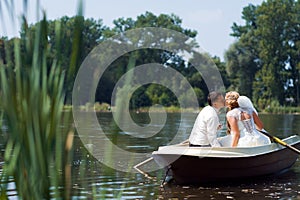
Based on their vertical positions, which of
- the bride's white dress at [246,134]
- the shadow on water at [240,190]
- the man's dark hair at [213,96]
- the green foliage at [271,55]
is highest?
the green foliage at [271,55]

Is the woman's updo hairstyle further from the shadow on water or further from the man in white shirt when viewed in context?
the shadow on water

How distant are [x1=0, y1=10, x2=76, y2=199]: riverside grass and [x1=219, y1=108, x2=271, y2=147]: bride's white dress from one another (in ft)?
23.5

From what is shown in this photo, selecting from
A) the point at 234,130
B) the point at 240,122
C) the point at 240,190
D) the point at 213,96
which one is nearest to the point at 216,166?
the point at 240,190

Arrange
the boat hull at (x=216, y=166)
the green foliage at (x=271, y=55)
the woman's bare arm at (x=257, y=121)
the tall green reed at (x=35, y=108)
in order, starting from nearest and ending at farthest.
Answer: the tall green reed at (x=35, y=108)
the boat hull at (x=216, y=166)
the woman's bare arm at (x=257, y=121)
the green foliage at (x=271, y=55)

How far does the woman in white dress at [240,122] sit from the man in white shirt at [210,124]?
440mm

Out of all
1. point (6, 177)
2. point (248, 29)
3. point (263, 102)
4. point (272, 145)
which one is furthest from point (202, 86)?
point (6, 177)

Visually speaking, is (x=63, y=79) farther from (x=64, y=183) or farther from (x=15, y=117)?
(x=64, y=183)

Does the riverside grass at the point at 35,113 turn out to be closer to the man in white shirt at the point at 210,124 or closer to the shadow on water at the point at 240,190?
the shadow on water at the point at 240,190

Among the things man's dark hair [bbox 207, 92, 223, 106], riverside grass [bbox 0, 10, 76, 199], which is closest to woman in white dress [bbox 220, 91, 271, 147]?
man's dark hair [bbox 207, 92, 223, 106]

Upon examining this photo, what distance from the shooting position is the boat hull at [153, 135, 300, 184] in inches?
335

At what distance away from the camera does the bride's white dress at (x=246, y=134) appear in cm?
923

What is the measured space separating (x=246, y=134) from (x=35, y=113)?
25.1 ft

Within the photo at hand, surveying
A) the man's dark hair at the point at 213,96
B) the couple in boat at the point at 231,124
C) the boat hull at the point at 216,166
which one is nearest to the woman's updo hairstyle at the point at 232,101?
the couple in boat at the point at 231,124

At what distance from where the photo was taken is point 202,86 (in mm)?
57000
